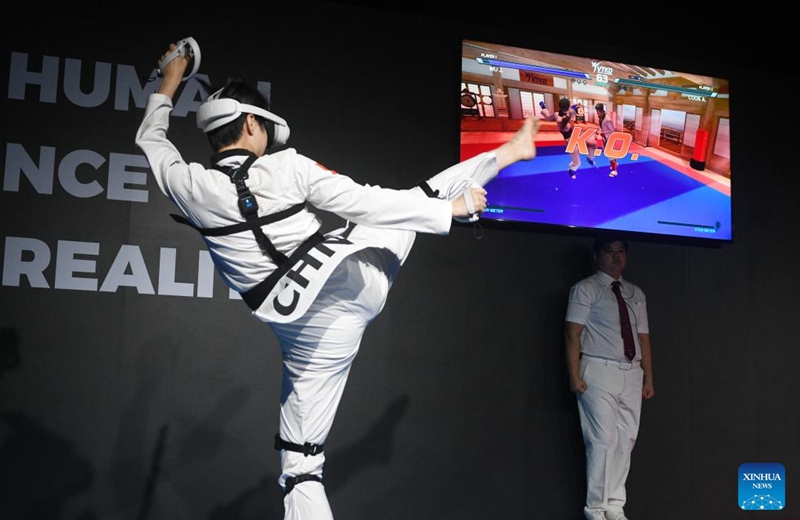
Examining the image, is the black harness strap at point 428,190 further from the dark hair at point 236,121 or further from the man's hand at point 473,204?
the dark hair at point 236,121

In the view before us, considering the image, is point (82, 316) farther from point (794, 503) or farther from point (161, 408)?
point (794, 503)

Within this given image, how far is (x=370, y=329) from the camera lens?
5.13m

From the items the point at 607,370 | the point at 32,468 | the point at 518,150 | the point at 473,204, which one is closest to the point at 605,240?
the point at 607,370

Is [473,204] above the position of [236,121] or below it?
below

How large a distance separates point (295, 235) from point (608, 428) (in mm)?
3119

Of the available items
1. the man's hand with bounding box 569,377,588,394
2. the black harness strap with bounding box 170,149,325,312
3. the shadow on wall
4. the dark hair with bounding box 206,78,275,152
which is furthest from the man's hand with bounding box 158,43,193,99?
the man's hand with bounding box 569,377,588,394

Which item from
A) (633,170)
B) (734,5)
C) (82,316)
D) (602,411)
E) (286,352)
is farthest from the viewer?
(734,5)

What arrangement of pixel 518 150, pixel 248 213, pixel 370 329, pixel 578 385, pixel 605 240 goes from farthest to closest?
pixel 605 240 < pixel 578 385 < pixel 370 329 < pixel 518 150 < pixel 248 213

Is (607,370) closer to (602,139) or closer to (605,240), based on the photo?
(605,240)

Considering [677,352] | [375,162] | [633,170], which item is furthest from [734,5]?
[375,162]

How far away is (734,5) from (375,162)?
3.14 m

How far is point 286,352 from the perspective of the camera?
304 centimetres

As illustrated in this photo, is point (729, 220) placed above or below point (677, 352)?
above

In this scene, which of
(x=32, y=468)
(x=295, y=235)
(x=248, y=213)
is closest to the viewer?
(x=248, y=213)
